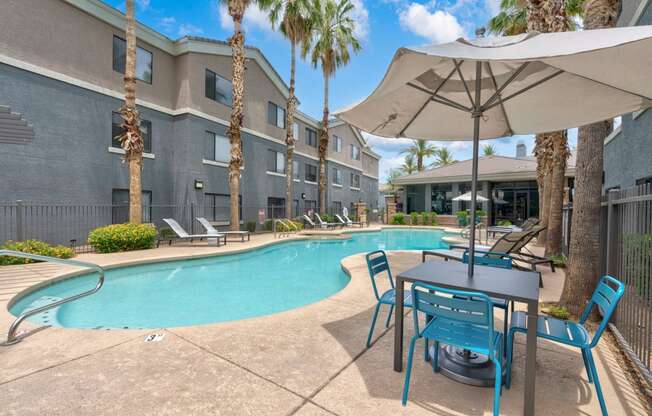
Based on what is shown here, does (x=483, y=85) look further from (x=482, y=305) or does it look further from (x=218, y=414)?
(x=218, y=414)

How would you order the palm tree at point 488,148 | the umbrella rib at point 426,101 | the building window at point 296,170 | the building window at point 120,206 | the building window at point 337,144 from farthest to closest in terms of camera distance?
1. the palm tree at point 488,148
2. the building window at point 337,144
3. the building window at point 296,170
4. the building window at point 120,206
5. the umbrella rib at point 426,101

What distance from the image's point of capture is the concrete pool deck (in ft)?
7.91

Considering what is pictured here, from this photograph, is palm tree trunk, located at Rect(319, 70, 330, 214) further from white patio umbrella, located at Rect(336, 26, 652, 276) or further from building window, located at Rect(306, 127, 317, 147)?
white patio umbrella, located at Rect(336, 26, 652, 276)

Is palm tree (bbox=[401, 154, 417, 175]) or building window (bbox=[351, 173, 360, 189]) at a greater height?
palm tree (bbox=[401, 154, 417, 175])

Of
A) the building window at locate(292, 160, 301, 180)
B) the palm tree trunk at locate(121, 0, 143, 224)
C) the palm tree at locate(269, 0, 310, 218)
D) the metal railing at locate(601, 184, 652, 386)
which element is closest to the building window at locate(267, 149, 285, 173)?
the building window at locate(292, 160, 301, 180)

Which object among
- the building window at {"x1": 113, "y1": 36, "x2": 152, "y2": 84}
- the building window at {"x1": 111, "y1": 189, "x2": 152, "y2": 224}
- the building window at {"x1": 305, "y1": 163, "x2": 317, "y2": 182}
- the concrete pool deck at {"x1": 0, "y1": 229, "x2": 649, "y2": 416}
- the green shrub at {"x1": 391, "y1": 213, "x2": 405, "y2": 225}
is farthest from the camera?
the green shrub at {"x1": 391, "y1": 213, "x2": 405, "y2": 225}

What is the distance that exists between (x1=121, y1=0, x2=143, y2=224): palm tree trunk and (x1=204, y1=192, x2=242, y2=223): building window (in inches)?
192

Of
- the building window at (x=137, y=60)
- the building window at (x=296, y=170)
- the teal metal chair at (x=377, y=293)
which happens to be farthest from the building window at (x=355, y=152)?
Result: the teal metal chair at (x=377, y=293)

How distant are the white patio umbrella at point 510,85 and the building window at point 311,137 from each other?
68.1 feet

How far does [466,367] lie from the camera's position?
9.29 feet

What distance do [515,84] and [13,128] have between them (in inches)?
393

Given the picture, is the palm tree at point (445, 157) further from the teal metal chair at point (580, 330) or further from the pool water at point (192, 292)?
the teal metal chair at point (580, 330)

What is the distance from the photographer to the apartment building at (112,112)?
32.7ft

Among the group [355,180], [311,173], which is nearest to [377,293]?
[311,173]
